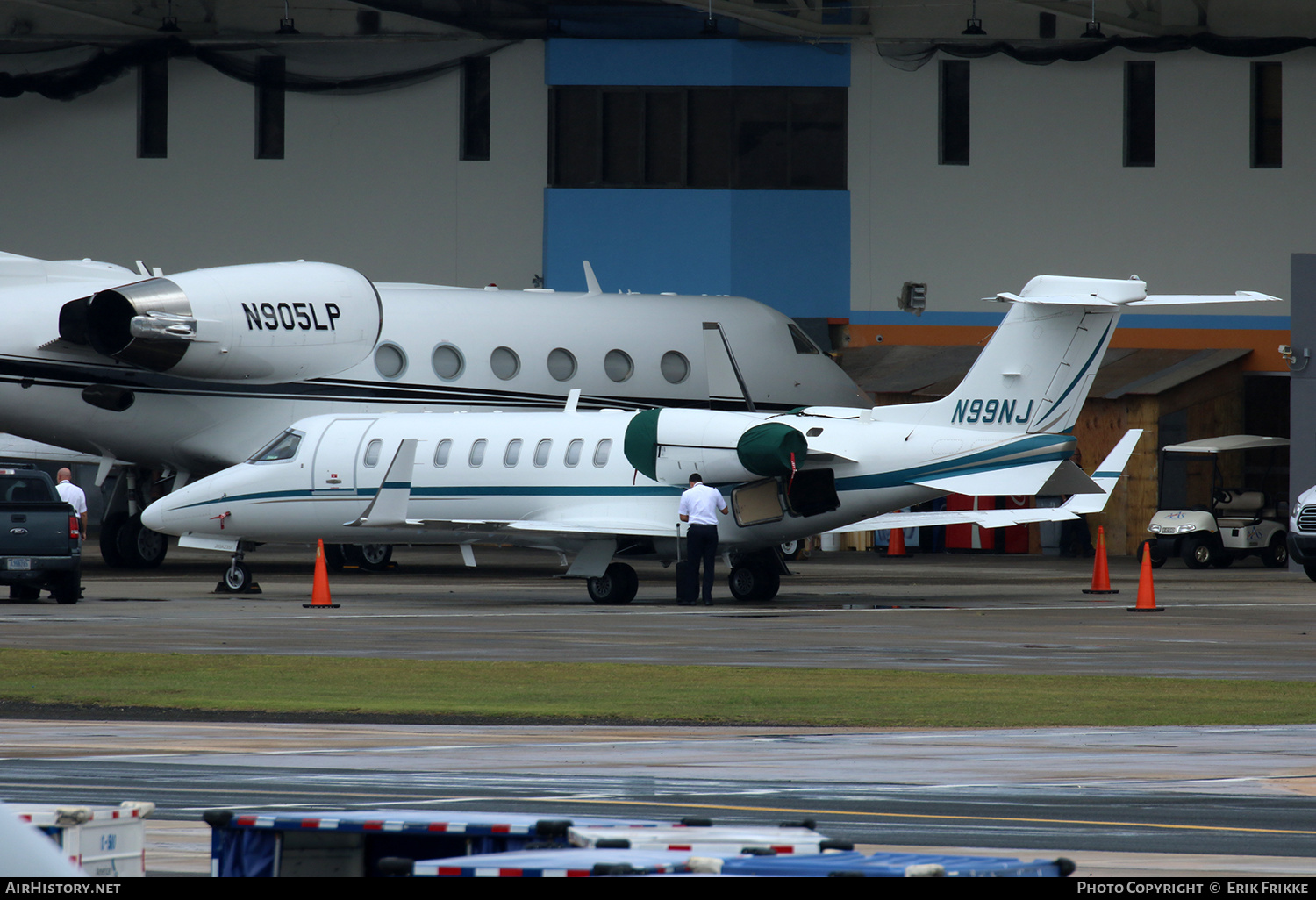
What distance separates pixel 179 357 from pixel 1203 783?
23287 millimetres

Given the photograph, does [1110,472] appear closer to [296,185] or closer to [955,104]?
[955,104]


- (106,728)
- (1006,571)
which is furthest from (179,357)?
(106,728)

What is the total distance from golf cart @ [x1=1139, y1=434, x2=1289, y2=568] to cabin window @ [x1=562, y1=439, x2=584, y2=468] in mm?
14992

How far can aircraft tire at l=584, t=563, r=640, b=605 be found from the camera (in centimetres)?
2664

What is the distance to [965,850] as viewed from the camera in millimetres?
8109

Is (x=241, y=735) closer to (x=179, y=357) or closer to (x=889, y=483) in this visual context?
(x=889, y=483)

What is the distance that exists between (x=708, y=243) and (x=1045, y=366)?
61.6 ft

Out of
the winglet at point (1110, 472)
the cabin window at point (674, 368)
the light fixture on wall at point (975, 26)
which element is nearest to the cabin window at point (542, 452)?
the winglet at point (1110, 472)

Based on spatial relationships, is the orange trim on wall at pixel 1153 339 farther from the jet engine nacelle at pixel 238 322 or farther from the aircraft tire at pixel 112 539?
the aircraft tire at pixel 112 539

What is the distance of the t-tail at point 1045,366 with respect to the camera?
26062 mm

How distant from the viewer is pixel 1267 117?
147ft

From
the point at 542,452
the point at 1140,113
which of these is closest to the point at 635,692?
the point at 542,452

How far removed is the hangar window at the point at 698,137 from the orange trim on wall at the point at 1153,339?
3.69m

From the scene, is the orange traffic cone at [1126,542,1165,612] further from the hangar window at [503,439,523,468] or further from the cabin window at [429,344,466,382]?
the cabin window at [429,344,466,382]
